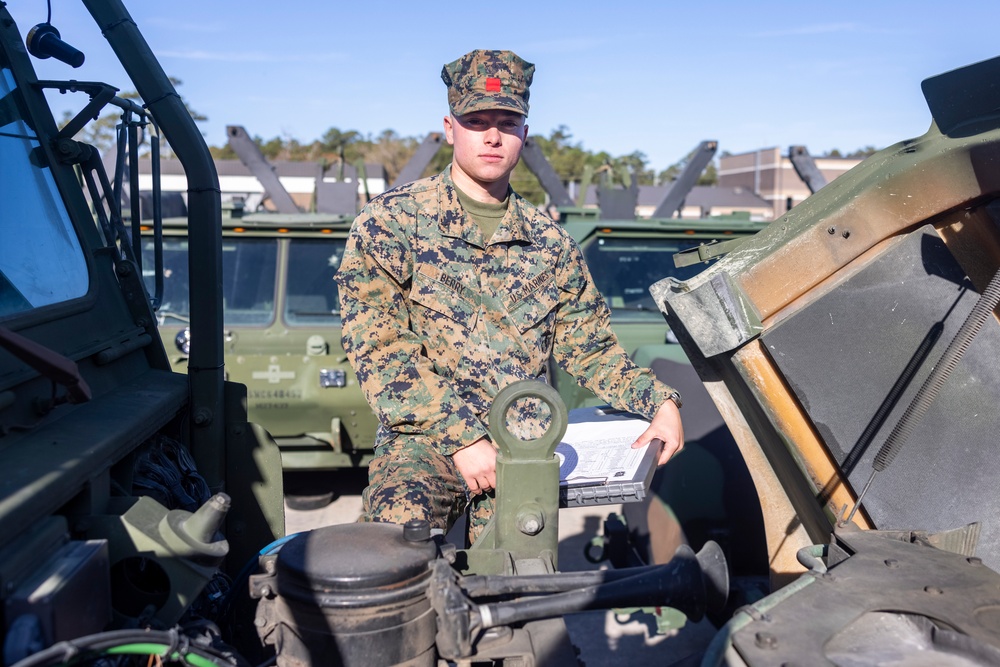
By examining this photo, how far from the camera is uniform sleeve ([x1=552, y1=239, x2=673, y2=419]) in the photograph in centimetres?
297

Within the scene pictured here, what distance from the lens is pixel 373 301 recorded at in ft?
8.85

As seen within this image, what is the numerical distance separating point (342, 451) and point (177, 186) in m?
20.4

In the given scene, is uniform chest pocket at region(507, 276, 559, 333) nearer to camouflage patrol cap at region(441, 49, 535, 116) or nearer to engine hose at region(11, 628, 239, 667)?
camouflage patrol cap at region(441, 49, 535, 116)

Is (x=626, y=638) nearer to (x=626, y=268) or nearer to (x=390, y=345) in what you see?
(x=390, y=345)

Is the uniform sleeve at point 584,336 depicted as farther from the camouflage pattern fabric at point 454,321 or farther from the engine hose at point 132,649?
the engine hose at point 132,649

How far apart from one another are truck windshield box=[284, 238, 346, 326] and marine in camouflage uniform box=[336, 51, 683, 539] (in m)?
3.75

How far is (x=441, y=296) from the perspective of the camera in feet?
9.17

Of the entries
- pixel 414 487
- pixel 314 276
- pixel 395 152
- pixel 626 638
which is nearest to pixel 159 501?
pixel 414 487

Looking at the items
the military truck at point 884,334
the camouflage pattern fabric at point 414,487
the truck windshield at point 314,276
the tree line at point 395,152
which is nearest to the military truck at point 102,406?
the camouflage pattern fabric at point 414,487

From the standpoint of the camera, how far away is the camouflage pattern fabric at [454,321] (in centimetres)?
259

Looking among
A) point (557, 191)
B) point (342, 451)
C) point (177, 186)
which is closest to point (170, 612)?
point (342, 451)

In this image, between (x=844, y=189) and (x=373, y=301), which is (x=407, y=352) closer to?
(x=373, y=301)

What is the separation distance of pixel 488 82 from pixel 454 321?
71 cm

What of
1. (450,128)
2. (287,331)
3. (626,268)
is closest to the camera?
(450,128)
